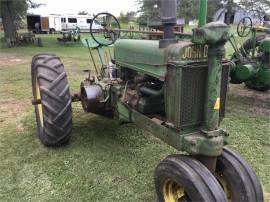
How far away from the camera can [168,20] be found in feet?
8.02

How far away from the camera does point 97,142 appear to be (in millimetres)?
3867

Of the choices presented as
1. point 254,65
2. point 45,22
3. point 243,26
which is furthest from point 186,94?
point 45,22

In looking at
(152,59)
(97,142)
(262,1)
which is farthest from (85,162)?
(262,1)

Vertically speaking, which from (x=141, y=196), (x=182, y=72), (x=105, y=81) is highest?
(x=182, y=72)

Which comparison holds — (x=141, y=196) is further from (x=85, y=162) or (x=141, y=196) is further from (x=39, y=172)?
(x=39, y=172)

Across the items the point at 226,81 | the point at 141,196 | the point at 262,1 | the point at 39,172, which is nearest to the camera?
the point at 226,81

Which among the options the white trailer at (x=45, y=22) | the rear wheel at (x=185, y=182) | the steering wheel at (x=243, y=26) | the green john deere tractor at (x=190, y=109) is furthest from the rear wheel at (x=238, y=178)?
the white trailer at (x=45, y=22)

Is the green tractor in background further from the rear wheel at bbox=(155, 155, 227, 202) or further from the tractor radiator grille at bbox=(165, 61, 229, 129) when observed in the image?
the rear wheel at bbox=(155, 155, 227, 202)

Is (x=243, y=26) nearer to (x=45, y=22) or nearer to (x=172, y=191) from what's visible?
(x=172, y=191)

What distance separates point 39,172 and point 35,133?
107cm

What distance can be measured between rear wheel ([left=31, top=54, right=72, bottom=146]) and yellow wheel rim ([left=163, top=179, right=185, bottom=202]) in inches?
54.0

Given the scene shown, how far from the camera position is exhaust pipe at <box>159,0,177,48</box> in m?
2.43

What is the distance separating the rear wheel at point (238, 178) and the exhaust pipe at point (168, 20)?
3.01 ft

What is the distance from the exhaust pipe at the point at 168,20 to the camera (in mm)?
2428
